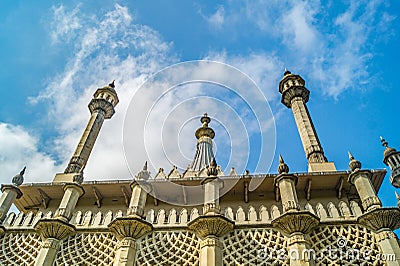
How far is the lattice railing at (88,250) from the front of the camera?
10945mm

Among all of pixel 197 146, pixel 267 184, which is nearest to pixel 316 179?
pixel 267 184

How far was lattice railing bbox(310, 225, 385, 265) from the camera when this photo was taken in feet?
32.7

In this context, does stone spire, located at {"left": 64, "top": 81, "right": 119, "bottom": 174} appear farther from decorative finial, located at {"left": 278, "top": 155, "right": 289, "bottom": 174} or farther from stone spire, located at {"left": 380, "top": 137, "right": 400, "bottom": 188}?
stone spire, located at {"left": 380, "top": 137, "right": 400, "bottom": 188}

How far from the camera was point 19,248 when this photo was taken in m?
11.6

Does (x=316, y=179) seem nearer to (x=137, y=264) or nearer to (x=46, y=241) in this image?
(x=137, y=264)

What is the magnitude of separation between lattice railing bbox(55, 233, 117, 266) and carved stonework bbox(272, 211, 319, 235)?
556 centimetres

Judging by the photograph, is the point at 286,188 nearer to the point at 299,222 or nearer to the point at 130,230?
the point at 299,222

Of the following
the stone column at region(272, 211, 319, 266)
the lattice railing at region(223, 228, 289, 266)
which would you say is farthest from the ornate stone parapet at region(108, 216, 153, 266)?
the stone column at region(272, 211, 319, 266)

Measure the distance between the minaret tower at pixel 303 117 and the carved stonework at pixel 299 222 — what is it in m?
4.73

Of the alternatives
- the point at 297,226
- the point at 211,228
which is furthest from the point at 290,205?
the point at 211,228

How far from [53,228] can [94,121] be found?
9.24 meters

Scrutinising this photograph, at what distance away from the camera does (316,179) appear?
13305 millimetres

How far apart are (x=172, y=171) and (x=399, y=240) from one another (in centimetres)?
1030

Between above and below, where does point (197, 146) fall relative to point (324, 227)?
above
